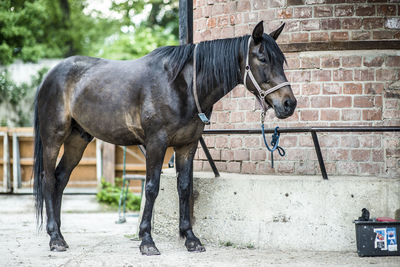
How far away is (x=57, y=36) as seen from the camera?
79.3 ft

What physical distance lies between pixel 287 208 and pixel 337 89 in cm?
145

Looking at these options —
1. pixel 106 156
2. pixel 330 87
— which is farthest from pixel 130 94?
pixel 106 156

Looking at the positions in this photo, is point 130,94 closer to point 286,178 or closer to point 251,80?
point 251,80

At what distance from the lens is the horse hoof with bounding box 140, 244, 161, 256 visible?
4.95 metres

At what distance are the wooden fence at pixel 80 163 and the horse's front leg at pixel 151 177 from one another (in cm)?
571

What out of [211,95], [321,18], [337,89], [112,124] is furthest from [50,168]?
[321,18]

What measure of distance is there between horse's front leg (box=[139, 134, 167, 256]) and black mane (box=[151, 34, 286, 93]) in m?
0.65

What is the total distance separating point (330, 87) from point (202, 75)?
1.61 meters

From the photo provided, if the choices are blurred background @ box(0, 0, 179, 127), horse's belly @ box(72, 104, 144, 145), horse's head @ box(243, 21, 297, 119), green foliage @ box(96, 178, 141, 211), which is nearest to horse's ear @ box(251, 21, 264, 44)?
horse's head @ box(243, 21, 297, 119)

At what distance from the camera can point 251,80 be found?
4730 millimetres

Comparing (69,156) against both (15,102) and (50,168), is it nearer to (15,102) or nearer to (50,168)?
(50,168)

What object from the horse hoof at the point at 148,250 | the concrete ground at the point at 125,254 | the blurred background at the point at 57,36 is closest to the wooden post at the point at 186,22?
the concrete ground at the point at 125,254

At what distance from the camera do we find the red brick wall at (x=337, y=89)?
5.57 metres

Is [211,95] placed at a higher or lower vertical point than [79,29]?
lower
